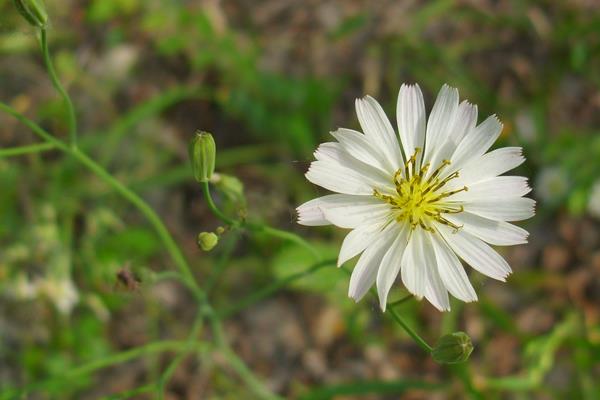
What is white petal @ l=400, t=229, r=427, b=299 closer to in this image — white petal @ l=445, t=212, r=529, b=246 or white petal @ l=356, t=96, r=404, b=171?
white petal @ l=445, t=212, r=529, b=246

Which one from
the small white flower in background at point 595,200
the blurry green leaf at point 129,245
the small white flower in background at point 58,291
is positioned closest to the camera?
the small white flower in background at point 58,291

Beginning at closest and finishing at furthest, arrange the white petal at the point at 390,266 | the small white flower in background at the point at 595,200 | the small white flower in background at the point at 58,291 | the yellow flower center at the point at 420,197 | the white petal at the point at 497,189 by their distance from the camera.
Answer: the white petal at the point at 390,266, the white petal at the point at 497,189, the yellow flower center at the point at 420,197, the small white flower in background at the point at 58,291, the small white flower in background at the point at 595,200

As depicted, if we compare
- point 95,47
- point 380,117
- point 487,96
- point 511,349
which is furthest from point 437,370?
point 95,47

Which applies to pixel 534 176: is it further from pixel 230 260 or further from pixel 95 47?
pixel 95 47

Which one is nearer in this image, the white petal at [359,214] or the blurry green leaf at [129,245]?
the white petal at [359,214]

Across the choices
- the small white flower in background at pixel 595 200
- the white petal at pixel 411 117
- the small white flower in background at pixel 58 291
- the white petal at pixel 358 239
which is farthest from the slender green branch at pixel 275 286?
the small white flower in background at pixel 595 200

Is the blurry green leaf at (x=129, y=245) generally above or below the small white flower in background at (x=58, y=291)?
above

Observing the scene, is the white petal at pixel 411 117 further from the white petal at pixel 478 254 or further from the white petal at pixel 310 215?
the white petal at pixel 310 215

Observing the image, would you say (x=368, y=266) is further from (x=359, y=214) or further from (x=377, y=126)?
(x=377, y=126)
